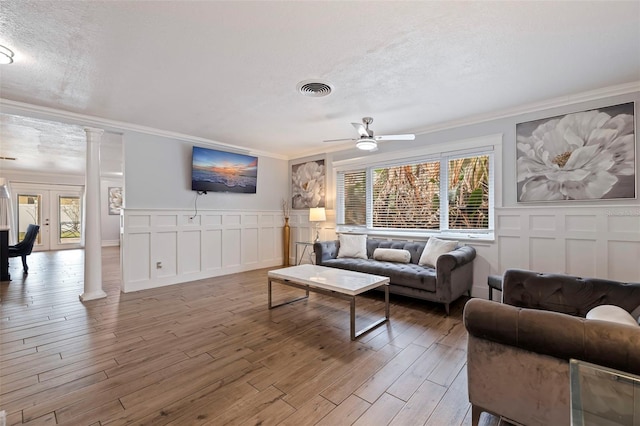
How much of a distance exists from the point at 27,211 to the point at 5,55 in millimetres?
9633

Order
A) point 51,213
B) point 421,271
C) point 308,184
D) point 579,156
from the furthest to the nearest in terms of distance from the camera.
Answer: point 51,213, point 308,184, point 421,271, point 579,156

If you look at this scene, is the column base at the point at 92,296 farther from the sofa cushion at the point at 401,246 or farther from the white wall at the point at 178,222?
the sofa cushion at the point at 401,246

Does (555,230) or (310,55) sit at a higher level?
(310,55)

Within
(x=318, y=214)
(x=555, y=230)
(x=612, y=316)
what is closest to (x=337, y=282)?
(x=612, y=316)

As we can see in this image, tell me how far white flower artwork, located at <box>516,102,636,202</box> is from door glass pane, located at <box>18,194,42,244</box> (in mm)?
13128

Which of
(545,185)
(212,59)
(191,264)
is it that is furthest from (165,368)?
(545,185)

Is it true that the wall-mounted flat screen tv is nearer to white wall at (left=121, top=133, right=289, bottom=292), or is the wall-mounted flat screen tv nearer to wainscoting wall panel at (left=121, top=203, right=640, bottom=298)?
white wall at (left=121, top=133, right=289, bottom=292)

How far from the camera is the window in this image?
4.09 m

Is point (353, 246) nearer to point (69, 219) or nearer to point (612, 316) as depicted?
point (612, 316)

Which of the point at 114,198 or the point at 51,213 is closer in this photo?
the point at 51,213

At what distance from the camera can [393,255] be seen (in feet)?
14.4

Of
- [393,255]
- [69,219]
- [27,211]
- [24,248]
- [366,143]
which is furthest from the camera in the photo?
[69,219]

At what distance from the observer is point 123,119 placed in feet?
13.6

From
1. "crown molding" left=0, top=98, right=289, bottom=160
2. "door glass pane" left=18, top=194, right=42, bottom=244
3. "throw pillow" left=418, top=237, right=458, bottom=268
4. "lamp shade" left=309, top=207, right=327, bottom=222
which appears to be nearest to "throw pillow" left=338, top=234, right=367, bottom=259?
"lamp shade" left=309, top=207, right=327, bottom=222
